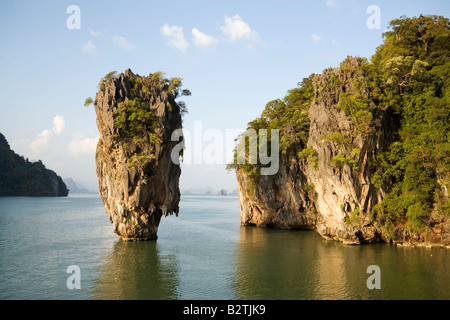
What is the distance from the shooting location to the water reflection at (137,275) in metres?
16.8

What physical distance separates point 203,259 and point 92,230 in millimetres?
21935

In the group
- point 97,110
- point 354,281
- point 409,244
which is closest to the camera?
point 354,281

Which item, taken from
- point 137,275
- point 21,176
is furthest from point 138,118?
point 21,176

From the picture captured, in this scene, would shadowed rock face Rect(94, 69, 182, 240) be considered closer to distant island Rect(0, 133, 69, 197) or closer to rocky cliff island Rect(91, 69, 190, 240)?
rocky cliff island Rect(91, 69, 190, 240)

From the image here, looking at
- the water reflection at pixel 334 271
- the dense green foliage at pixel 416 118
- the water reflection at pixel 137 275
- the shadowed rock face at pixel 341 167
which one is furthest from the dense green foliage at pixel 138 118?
the dense green foliage at pixel 416 118

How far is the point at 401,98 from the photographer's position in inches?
1120

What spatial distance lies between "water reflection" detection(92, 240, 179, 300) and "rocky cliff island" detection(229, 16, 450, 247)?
16062 mm

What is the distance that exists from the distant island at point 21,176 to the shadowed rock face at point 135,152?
101077mm

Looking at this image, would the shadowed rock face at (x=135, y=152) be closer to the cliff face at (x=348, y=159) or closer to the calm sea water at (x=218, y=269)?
the calm sea water at (x=218, y=269)

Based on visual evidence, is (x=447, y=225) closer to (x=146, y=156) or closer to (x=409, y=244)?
(x=409, y=244)

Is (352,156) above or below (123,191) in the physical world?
above

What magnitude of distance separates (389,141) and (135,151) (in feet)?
77.9

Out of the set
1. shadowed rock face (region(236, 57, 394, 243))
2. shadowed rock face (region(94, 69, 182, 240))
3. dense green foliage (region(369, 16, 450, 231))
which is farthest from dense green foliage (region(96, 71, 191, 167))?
dense green foliage (region(369, 16, 450, 231))
